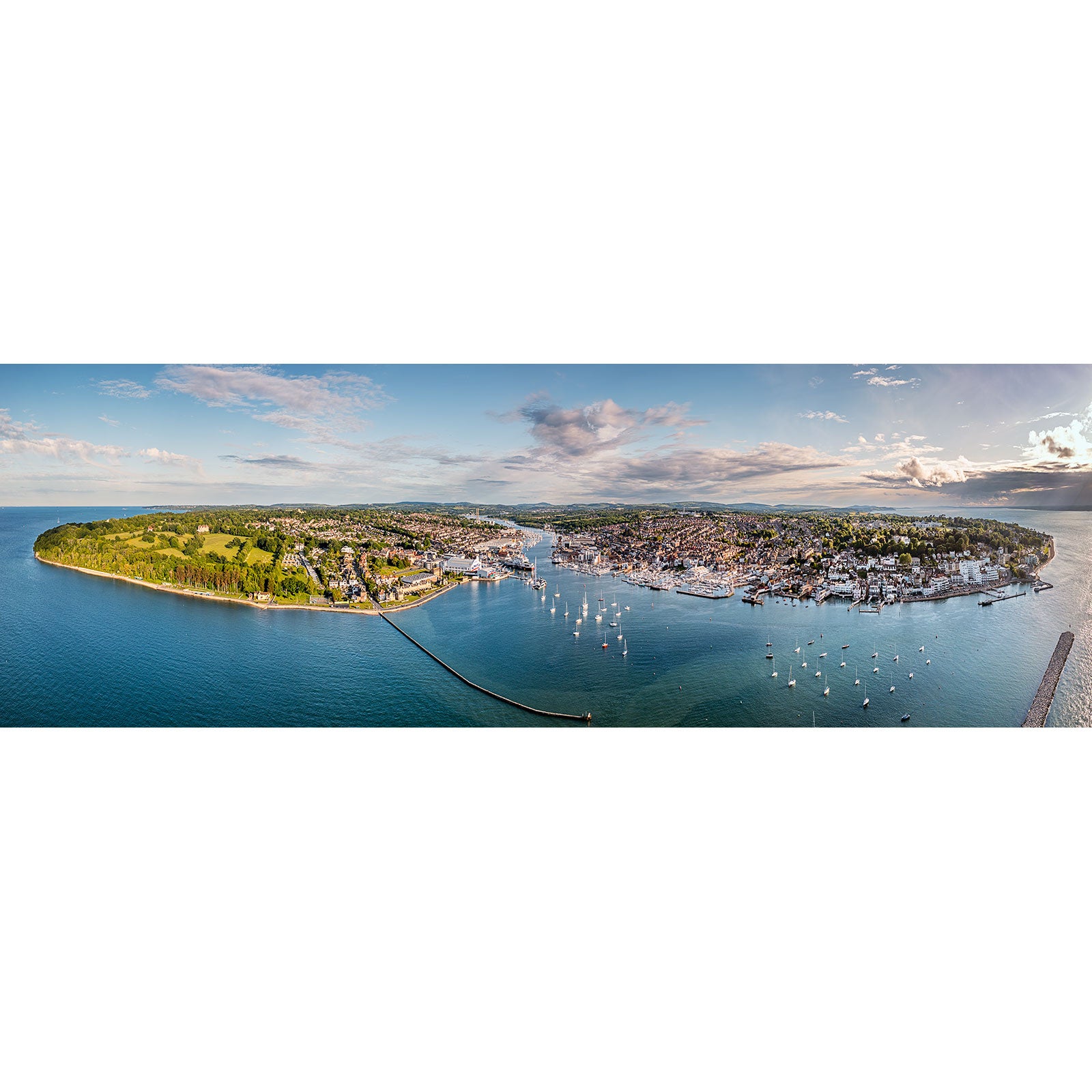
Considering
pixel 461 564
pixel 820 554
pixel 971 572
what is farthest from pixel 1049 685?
pixel 461 564

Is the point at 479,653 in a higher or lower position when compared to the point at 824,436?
lower

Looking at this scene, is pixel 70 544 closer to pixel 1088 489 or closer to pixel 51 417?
pixel 51 417

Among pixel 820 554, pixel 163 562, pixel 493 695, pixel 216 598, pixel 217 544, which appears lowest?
pixel 493 695

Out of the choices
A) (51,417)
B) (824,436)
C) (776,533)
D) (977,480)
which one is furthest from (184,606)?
(977,480)

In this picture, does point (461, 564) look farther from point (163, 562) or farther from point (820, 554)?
point (820, 554)

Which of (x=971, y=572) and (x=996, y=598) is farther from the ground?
(x=971, y=572)
